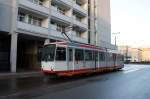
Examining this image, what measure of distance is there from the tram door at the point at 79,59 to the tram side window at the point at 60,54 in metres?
1.88

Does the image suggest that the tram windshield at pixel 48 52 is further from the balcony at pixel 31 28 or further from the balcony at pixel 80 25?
the balcony at pixel 80 25

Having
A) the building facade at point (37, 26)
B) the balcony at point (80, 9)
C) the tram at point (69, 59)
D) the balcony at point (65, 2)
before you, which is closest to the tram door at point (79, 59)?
the tram at point (69, 59)

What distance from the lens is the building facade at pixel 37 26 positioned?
34.1 m

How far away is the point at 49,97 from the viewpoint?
489 inches

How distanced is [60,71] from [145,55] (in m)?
143

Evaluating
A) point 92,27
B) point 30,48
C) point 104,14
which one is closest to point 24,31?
point 30,48

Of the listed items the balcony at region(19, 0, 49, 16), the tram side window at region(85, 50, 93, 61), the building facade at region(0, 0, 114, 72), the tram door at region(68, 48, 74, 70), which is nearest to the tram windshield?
the tram door at region(68, 48, 74, 70)

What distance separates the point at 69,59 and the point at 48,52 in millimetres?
1845

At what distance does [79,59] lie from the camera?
25703mm

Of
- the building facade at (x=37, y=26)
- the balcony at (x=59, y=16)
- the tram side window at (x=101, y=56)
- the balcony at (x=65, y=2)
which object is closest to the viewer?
the tram side window at (x=101, y=56)

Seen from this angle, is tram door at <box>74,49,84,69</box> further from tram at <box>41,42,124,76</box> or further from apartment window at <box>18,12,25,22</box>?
apartment window at <box>18,12,25,22</box>

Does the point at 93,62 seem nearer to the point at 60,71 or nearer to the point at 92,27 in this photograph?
the point at 60,71

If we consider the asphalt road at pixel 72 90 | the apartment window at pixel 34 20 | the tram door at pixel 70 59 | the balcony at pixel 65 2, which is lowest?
the asphalt road at pixel 72 90

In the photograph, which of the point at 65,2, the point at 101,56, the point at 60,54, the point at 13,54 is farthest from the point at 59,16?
the point at 60,54
